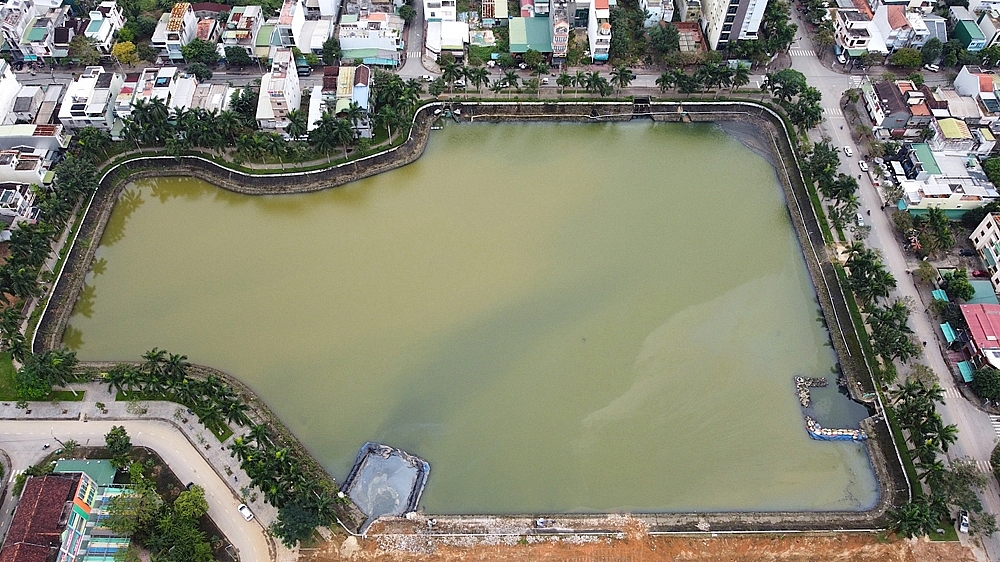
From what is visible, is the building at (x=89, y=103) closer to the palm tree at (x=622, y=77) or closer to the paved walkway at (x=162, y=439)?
the paved walkway at (x=162, y=439)

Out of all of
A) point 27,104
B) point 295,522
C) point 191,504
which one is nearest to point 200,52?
point 27,104

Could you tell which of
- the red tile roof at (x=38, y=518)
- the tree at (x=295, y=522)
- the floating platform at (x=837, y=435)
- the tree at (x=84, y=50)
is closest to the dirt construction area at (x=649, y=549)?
the tree at (x=295, y=522)

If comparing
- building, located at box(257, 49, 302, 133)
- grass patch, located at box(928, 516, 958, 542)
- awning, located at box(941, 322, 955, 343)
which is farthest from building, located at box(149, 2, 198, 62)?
grass patch, located at box(928, 516, 958, 542)

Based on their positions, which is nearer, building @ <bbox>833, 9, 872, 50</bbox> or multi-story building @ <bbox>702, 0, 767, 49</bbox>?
multi-story building @ <bbox>702, 0, 767, 49</bbox>

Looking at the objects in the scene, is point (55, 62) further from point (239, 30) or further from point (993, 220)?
point (993, 220)

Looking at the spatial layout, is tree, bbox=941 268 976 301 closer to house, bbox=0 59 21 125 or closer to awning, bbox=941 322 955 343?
awning, bbox=941 322 955 343

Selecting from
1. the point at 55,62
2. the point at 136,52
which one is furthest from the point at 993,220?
the point at 55,62
